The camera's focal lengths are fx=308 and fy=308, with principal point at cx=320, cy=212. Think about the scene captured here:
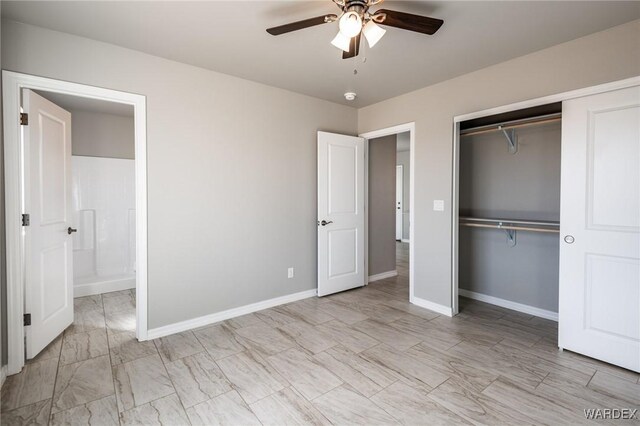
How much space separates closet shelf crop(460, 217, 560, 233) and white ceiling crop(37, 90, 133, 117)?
442cm

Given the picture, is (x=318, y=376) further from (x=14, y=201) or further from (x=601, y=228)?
(x=14, y=201)

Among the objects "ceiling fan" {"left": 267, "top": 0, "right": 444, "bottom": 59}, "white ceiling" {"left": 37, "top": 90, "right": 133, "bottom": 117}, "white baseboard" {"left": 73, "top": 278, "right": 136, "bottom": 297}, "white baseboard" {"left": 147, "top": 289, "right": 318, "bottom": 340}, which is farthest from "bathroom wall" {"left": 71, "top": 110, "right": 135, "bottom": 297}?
"ceiling fan" {"left": 267, "top": 0, "right": 444, "bottom": 59}

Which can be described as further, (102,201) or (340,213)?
(102,201)

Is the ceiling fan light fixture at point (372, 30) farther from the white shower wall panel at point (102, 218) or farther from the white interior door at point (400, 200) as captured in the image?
the white interior door at point (400, 200)

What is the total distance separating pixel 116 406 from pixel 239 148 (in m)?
2.41

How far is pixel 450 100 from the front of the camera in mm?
3334

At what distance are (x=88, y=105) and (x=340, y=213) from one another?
138 inches

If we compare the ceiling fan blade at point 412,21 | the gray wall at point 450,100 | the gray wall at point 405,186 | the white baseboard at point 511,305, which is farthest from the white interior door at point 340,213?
the gray wall at point 405,186

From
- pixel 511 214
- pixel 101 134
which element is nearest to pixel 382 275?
pixel 511 214

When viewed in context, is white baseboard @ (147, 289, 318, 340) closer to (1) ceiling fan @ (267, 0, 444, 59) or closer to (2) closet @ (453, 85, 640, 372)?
(2) closet @ (453, 85, 640, 372)

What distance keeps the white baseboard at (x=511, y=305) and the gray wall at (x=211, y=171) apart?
205 cm

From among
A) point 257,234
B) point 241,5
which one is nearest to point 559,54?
point 241,5

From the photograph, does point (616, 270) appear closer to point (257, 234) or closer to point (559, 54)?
point (559, 54)

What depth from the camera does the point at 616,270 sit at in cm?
232
